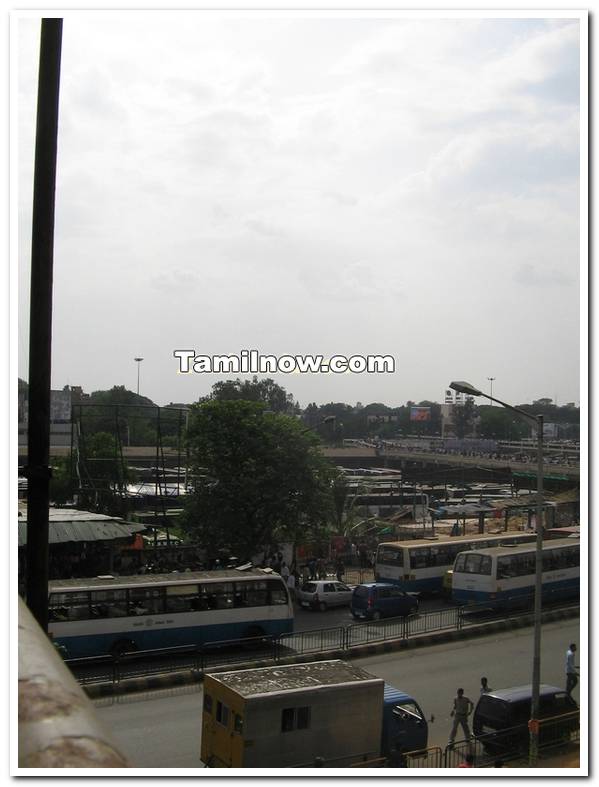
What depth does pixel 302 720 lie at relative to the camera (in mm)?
9523

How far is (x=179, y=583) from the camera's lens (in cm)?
1584

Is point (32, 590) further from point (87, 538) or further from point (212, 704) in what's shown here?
point (87, 538)

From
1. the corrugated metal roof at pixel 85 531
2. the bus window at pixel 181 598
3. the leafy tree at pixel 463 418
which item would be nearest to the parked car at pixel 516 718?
the bus window at pixel 181 598

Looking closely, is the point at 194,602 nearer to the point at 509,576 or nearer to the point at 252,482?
the point at 252,482

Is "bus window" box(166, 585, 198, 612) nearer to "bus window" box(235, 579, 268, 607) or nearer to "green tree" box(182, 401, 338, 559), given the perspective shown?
"bus window" box(235, 579, 268, 607)

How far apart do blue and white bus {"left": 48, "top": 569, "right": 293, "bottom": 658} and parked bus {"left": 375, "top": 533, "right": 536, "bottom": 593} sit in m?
5.92

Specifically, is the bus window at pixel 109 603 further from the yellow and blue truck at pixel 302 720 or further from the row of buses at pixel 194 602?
the yellow and blue truck at pixel 302 720

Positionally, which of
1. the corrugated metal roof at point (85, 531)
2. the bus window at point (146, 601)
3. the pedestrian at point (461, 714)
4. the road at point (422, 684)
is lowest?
the road at point (422, 684)

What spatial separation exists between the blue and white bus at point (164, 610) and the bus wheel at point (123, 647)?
0.06 feet

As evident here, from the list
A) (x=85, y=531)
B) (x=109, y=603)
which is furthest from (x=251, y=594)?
(x=85, y=531)

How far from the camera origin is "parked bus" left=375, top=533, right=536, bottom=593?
22.2 m

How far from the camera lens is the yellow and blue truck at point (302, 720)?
9250 mm

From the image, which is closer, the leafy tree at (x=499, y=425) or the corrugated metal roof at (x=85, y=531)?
the corrugated metal roof at (x=85, y=531)
